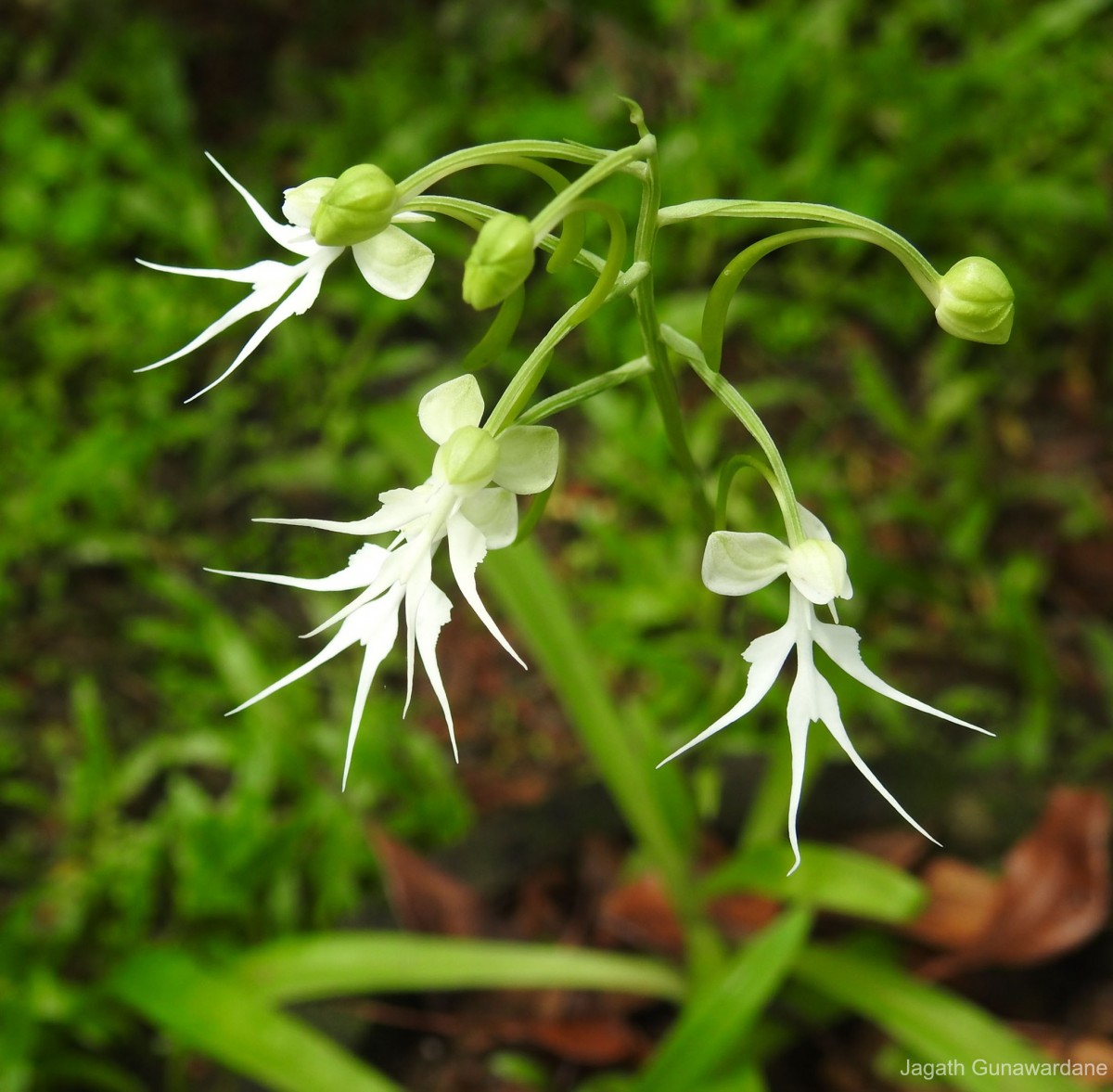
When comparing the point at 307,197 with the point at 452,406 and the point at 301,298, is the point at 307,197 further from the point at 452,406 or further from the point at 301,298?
the point at 452,406

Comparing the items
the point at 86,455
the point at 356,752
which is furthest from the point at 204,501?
the point at 356,752

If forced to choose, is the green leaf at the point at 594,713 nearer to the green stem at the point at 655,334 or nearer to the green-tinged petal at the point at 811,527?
the green stem at the point at 655,334

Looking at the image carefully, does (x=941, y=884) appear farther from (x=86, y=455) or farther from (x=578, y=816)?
(x=86, y=455)

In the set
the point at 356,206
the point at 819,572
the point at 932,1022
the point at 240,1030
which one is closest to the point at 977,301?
the point at 819,572

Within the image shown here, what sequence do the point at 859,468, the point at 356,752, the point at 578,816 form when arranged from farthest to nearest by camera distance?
the point at 859,468 → the point at 356,752 → the point at 578,816

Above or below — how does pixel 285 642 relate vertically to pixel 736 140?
below

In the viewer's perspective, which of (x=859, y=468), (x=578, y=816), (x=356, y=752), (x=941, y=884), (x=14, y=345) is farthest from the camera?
(x=14, y=345)

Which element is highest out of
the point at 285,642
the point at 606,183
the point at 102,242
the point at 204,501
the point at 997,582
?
the point at 606,183

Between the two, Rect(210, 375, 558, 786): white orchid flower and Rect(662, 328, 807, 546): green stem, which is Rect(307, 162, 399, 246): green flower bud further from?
Rect(662, 328, 807, 546): green stem
